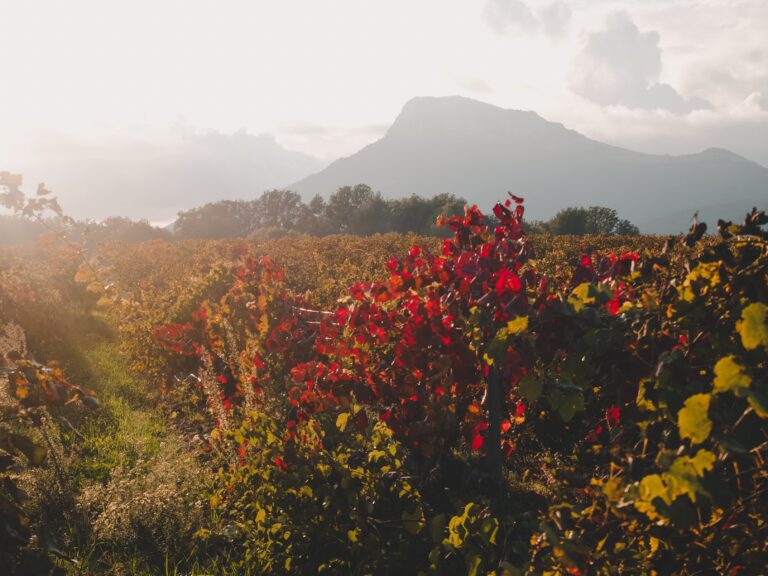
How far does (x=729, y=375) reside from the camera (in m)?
1.07

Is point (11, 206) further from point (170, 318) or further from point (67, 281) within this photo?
point (67, 281)

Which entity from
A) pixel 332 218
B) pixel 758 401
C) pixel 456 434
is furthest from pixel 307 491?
pixel 332 218

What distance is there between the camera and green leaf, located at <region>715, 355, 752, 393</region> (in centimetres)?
106

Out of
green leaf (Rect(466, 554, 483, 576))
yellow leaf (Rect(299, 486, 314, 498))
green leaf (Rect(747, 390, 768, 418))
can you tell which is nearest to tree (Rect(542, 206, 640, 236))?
yellow leaf (Rect(299, 486, 314, 498))

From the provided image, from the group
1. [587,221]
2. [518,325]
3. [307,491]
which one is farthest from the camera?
[587,221]

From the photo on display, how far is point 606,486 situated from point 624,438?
0.73 meters

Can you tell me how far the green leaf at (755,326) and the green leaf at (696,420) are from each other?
165 millimetres

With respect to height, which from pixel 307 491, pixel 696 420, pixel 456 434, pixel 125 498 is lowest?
pixel 125 498

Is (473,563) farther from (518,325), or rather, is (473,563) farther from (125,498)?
(125,498)

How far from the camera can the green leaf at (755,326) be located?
3.64 ft

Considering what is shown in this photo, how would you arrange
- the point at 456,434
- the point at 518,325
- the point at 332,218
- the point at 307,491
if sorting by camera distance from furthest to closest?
the point at 332,218 → the point at 456,434 → the point at 307,491 → the point at 518,325

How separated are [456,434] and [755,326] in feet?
5.99

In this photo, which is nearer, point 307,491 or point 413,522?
point 413,522

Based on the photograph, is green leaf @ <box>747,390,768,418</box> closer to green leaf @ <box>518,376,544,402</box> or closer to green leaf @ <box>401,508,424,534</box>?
green leaf @ <box>518,376,544,402</box>
